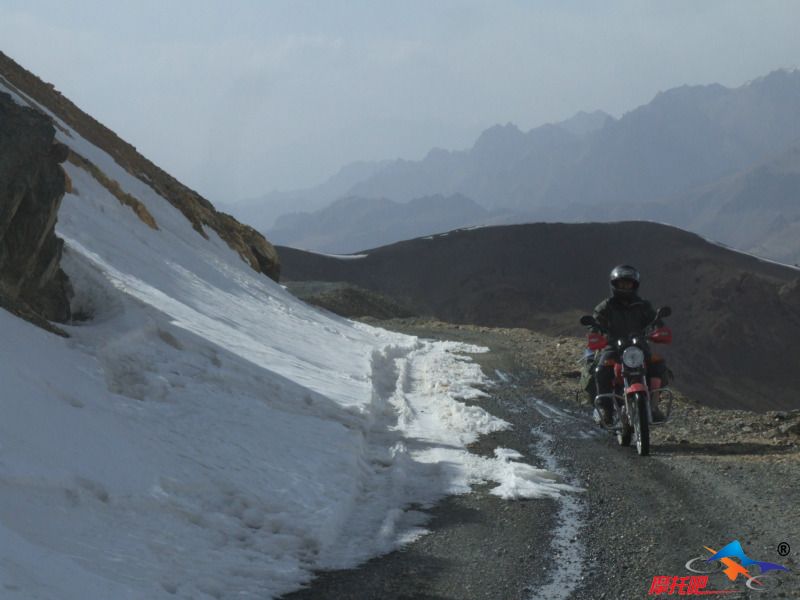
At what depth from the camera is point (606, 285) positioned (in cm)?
10556

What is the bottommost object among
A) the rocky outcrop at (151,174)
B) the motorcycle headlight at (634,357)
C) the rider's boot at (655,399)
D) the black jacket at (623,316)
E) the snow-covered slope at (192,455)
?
the snow-covered slope at (192,455)

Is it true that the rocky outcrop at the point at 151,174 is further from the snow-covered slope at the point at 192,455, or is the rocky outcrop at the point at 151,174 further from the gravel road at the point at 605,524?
the gravel road at the point at 605,524

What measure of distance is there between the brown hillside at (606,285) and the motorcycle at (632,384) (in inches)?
2254

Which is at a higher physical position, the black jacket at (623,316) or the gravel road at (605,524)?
the black jacket at (623,316)

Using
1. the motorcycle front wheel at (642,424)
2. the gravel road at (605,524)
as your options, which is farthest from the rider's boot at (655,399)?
the gravel road at (605,524)

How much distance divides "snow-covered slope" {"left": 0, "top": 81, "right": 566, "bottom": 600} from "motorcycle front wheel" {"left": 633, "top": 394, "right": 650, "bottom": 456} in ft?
5.28

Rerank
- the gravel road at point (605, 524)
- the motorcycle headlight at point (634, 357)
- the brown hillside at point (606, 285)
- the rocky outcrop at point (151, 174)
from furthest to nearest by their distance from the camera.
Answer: the brown hillside at point (606, 285) < the rocky outcrop at point (151, 174) < the motorcycle headlight at point (634, 357) < the gravel road at point (605, 524)

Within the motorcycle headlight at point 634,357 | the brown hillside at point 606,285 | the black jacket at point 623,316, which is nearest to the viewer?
the motorcycle headlight at point 634,357

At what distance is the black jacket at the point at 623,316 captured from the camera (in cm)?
1066

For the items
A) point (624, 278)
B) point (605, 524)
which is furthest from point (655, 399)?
point (605, 524)

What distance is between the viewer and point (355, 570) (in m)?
6.22

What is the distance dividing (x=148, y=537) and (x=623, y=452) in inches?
249

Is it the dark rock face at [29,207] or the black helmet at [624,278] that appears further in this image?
the black helmet at [624,278]

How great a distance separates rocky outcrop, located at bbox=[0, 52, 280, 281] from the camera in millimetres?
30469
